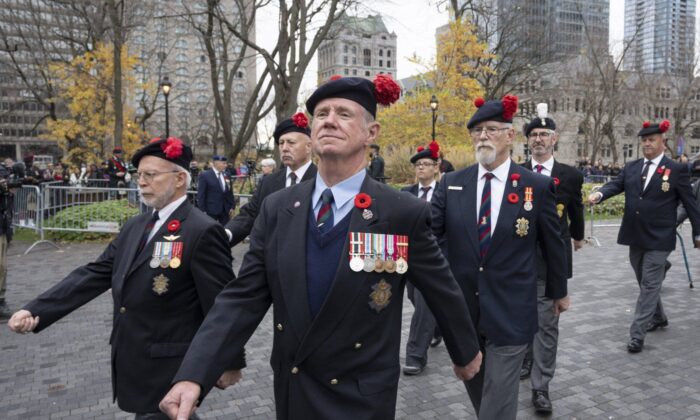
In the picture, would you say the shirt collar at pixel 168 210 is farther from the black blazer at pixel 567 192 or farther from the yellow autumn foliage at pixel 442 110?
the yellow autumn foliage at pixel 442 110

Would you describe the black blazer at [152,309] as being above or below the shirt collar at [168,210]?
Answer: below

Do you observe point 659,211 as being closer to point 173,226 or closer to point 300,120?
point 300,120

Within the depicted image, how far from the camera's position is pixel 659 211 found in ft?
21.0

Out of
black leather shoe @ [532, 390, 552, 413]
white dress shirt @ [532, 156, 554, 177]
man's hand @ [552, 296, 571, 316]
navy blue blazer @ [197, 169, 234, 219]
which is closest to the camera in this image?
man's hand @ [552, 296, 571, 316]

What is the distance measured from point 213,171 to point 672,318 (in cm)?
846

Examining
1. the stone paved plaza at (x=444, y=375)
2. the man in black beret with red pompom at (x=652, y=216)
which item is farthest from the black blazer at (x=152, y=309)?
the man in black beret with red pompom at (x=652, y=216)

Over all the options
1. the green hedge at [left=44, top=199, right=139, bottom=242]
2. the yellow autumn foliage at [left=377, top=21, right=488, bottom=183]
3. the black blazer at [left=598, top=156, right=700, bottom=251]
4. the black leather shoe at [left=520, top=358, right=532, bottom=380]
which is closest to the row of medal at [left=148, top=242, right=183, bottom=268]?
the black leather shoe at [left=520, top=358, right=532, bottom=380]

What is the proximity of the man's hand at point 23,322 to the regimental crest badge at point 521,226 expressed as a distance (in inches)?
119

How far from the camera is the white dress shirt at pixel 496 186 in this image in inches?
153

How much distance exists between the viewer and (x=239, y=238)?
555 cm

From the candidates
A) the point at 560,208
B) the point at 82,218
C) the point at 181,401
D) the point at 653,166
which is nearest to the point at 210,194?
the point at 82,218

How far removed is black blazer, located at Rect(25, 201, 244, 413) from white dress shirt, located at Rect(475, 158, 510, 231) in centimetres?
185

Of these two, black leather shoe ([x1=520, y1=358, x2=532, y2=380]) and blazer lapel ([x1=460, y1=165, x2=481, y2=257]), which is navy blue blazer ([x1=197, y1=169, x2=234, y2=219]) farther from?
blazer lapel ([x1=460, y1=165, x2=481, y2=257])

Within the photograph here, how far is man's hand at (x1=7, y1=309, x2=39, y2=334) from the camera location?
3.02 metres
